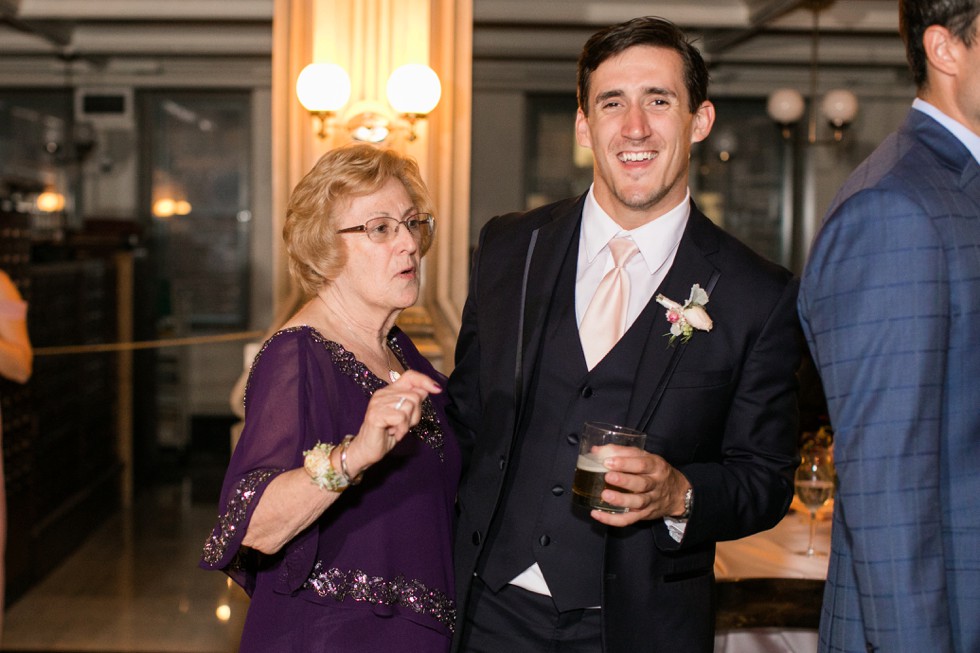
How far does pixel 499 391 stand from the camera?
1853mm

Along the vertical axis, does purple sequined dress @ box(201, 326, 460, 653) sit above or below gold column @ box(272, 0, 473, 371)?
below

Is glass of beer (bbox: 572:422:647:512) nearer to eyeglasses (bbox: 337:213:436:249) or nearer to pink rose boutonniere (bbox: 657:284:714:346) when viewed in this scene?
pink rose boutonniere (bbox: 657:284:714:346)

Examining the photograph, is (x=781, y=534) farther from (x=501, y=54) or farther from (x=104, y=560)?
(x=501, y=54)

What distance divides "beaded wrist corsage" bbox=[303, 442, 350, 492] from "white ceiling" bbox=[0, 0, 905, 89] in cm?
800

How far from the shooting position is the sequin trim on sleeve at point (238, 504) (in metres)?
1.67

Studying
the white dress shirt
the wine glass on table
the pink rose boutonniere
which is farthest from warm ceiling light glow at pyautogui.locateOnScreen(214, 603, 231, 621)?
the white dress shirt

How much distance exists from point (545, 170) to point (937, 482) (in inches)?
431

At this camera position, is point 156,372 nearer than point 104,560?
No

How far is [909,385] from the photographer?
1.24 meters

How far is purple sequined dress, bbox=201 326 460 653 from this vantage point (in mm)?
1716

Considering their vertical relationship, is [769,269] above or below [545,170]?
below

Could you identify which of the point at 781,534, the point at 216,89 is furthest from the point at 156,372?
the point at 781,534

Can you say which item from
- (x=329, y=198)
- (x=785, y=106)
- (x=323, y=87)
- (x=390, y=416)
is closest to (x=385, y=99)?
(x=323, y=87)

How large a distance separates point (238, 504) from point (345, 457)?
0.22 meters
